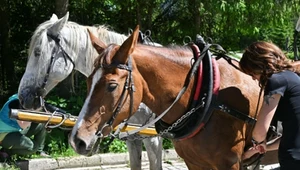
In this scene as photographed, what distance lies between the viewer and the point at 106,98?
2479 mm

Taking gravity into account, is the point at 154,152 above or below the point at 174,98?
below

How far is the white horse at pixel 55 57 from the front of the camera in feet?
13.7

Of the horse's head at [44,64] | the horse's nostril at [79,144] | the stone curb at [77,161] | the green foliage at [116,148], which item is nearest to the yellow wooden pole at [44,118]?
the horse's head at [44,64]

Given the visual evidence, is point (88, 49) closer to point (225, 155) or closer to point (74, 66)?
point (74, 66)

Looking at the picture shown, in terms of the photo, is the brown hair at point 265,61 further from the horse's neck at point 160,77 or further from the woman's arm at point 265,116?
the horse's neck at point 160,77

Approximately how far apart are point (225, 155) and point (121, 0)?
260 inches

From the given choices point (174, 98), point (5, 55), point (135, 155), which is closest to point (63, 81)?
point (5, 55)

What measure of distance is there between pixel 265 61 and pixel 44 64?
7.53 feet

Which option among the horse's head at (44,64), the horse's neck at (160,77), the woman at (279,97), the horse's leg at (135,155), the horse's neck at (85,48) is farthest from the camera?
the horse's leg at (135,155)

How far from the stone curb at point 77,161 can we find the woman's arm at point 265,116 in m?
4.48

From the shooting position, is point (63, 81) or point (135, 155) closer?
point (135, 155)

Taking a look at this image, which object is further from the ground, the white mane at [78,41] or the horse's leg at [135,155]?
the white mane at [78,41]

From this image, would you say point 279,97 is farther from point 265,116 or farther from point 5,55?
point 5,55

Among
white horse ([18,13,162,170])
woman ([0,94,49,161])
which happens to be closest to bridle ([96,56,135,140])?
white horse ([18,13,162,170])
